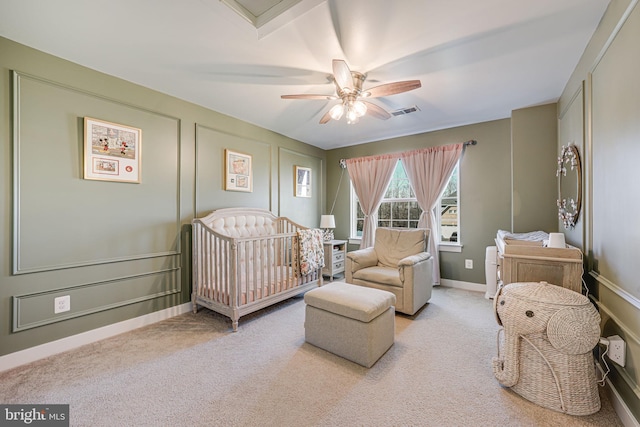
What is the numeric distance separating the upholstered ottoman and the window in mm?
2356

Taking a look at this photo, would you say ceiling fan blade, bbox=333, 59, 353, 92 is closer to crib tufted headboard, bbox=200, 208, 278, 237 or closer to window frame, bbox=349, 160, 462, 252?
crib tufted headboard, bbox=200, 208, 278, 237

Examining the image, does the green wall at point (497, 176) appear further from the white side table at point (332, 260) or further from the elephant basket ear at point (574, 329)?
the elephant basket ear at point (574, 329)

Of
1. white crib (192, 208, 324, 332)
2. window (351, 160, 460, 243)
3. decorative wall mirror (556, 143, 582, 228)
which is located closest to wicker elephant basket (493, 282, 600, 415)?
decorative wall mirror (556, 143, 582, 228)

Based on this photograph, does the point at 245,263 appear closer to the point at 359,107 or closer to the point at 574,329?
the point at 359,107

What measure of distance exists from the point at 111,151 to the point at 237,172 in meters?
1.39

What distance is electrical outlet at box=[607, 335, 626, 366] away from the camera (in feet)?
4.60

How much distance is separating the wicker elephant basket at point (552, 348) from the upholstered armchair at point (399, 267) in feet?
3.67

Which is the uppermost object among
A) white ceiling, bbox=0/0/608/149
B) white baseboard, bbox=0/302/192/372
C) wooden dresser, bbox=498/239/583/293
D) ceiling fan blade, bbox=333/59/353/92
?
white ceiling, bbox=0/0/608/149

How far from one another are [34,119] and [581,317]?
4.01m

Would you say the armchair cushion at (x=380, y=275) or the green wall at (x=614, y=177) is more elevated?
the green wall at (x=614, y=177)

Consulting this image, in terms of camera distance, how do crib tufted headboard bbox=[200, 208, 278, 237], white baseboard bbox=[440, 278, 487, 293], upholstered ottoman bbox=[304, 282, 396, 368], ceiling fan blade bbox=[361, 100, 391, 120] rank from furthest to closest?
white baseboard bbox=[440, 278, 487, 293] < crib tufted headboard bbox=[200, 208, 278, 237] < ceiling fan blade bbox=[361, 100, 391, 120] < upholstered ottoman bbox=[304, 282, 396, 368]

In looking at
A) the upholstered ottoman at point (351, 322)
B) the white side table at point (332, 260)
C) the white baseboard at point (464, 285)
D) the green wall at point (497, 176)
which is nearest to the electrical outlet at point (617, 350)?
the upholstered ottoman at point (351, 322)

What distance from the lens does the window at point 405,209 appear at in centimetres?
395

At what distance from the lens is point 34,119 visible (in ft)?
6.63
